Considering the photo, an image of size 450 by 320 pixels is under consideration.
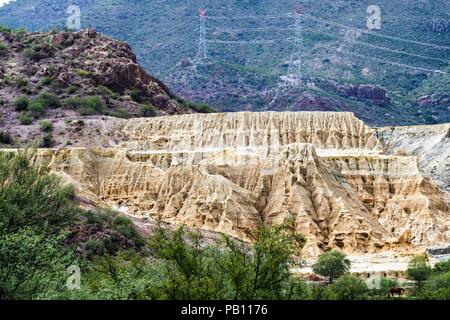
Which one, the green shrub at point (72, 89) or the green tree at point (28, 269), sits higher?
the green tree at point (28, 269)

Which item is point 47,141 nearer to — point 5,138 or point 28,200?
point 5,138

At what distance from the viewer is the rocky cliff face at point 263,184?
72938 mm

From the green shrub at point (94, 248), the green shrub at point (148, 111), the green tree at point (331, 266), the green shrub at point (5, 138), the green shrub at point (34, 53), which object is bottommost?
the green shrub at point (148, 111)

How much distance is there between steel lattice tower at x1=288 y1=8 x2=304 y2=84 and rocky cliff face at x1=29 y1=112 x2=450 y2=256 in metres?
81.4

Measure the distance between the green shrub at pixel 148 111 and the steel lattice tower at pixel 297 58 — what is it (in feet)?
216

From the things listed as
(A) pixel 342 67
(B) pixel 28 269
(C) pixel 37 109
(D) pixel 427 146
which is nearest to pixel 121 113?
(C) pixel 37 109

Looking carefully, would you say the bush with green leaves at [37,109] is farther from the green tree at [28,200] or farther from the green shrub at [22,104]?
the green tree at [28,200]

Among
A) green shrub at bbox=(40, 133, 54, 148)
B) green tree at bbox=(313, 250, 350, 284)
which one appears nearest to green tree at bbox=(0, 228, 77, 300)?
green tree at bbox=(313, 250, 350, 284)

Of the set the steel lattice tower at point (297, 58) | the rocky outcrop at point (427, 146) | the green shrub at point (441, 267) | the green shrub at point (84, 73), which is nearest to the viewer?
the green shrub at point (441, 267)

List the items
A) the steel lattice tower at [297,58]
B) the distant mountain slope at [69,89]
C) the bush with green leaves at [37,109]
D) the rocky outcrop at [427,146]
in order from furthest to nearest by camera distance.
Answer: the steel lattice tower at [297,58] < the bush with green leaves at [37,109] < the distant mountain slope at [69,89] < the rocky outcrop at [427,146]

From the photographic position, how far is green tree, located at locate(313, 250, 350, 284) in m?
57.8

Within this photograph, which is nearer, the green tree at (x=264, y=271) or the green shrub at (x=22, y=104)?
the green tree at (x=264, y=271)

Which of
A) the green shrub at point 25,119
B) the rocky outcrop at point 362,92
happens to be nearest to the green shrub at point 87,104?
the green shrub at point 25,119

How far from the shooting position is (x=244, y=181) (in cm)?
8000
